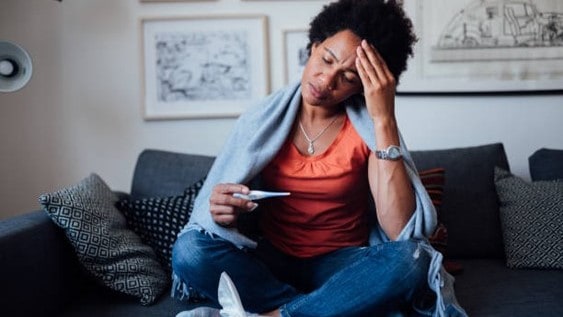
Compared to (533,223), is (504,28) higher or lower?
higher

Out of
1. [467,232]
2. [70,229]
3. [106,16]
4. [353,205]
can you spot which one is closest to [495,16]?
[467,232]

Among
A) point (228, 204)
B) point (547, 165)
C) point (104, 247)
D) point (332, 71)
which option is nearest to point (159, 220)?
point (104, 247)

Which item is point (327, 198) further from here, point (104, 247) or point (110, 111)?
point (110, 111)

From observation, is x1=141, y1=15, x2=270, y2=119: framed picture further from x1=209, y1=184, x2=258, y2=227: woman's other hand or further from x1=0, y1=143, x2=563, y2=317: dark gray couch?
x1=209, y1=184, x2=258, y2=227: woman's other hand

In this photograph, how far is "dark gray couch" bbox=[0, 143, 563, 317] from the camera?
1501 millimetres

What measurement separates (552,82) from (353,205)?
1.12 meters

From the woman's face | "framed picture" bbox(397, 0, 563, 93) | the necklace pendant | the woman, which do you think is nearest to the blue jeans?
the woman

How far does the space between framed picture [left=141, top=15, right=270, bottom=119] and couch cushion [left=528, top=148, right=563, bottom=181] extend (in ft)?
3.37

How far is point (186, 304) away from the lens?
1.62m

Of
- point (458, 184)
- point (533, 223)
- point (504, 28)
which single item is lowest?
point (533, 223)

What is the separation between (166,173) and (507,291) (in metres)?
1.15

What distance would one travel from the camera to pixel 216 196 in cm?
154

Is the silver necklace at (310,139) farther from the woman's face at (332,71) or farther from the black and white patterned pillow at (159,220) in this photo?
the black and white patterned pillow at (159,220)

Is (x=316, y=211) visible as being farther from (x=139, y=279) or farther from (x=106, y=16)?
(x=106, y=16)
